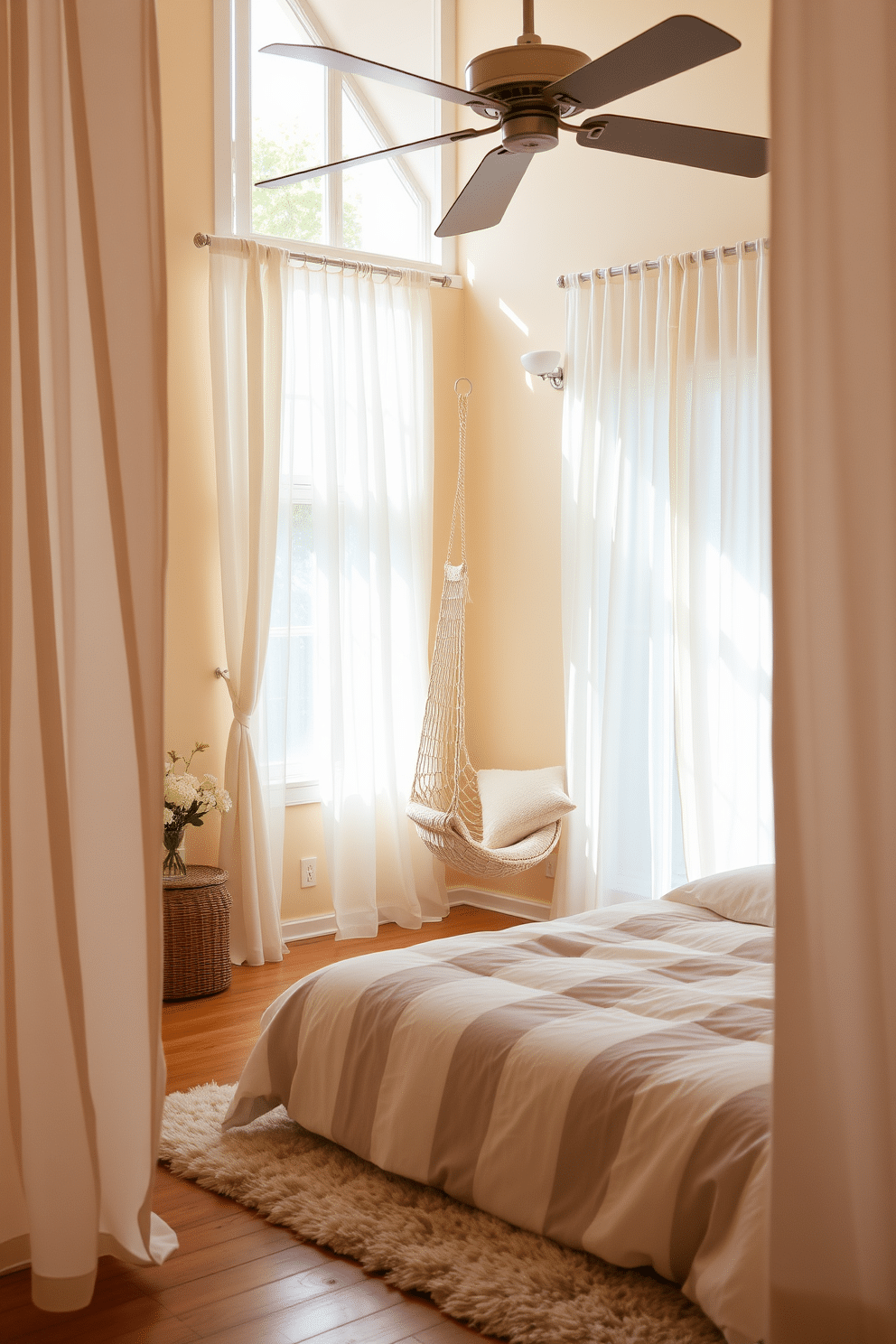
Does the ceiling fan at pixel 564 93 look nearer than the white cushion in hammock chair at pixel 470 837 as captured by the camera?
Yes

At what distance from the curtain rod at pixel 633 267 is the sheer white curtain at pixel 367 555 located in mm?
623

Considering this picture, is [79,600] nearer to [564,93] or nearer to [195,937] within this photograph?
[564,93]

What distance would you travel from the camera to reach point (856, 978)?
4.15ft

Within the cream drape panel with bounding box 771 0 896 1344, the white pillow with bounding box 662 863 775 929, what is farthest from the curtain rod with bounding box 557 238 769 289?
the cream drape panel with bounding box 771 0 896 1344

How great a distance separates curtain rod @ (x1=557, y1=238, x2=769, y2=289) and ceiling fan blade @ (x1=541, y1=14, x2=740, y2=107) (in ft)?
6.35

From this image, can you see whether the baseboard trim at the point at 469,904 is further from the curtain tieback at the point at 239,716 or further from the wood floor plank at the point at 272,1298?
the wood floor plank at the point at 272,1298

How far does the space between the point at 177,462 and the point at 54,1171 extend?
3.02 meters

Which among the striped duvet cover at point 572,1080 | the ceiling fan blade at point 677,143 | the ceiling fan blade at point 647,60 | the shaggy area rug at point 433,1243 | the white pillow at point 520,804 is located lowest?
the shaggy area rug at point 433,1243

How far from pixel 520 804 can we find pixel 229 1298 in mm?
2551

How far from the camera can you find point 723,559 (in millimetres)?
4164

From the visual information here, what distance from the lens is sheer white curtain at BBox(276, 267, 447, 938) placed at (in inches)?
184

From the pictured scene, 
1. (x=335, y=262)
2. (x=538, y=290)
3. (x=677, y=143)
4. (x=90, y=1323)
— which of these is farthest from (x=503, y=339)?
(x=90, y=1323)

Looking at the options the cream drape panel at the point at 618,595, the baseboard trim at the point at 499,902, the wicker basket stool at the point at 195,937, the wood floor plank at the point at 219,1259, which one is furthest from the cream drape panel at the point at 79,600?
the baseboard trim at the point at 499,902

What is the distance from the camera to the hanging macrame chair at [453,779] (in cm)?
418
